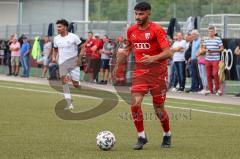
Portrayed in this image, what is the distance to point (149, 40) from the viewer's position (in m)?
12.8

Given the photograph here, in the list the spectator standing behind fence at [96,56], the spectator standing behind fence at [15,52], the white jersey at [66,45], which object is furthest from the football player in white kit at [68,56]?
the spectator standing behind fence at [15,52]

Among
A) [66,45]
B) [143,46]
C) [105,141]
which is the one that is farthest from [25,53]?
[105,141]

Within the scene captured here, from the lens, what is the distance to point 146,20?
12711 millimetres

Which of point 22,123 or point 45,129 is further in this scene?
point 22,123

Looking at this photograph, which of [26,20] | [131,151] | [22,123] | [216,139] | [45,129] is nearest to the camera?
[131,151]

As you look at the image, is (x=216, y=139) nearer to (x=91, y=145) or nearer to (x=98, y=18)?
(x=91, y=145)

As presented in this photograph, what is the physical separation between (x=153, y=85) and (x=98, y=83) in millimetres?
20186

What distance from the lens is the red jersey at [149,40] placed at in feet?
41.8

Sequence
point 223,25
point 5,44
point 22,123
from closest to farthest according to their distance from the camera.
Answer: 1. point 22,123
2. point 223,25
3. point 5,44

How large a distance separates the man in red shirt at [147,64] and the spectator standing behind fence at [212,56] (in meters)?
13.1

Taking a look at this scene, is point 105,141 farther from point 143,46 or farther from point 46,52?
point 46,52

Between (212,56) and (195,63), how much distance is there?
5.28ft

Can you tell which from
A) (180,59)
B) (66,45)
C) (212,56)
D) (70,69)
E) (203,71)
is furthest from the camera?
(180,59)

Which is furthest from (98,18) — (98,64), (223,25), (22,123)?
(22,123)
